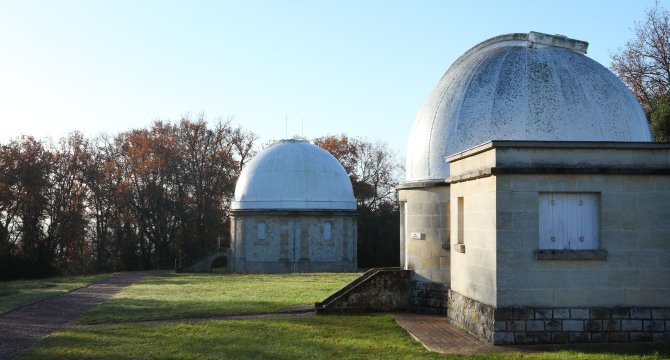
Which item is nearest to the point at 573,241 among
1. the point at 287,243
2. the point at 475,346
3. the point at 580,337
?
the point at 580,337

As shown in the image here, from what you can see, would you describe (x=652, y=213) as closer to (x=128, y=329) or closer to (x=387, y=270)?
(x=387, y=270)

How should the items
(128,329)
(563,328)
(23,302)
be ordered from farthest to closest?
(23,302) → (128,329) → (563,328)

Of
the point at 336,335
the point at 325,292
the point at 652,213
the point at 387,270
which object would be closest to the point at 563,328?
the point at 652,213

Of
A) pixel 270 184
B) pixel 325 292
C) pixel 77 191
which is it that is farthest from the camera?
pixel 77 191

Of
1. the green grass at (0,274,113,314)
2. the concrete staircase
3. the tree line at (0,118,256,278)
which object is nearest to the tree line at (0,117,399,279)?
the tree line at (0,118,256,278)

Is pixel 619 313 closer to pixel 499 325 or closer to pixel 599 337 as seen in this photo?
pixel 599 337

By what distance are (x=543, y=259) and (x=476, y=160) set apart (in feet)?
8.65

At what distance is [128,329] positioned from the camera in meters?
16.7

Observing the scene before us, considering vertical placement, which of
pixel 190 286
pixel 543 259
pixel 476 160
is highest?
pixel 476 160

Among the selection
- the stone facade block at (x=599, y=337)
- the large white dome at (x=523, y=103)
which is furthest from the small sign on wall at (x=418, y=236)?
the stone facade block at (x=599, y=337)

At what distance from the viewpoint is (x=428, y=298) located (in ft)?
62.8

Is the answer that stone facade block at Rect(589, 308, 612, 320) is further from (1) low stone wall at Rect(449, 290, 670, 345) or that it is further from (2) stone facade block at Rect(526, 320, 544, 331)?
(2) stone facade block at Rect(526, 320, 544, 331)

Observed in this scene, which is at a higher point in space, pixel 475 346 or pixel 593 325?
pixel 593 325

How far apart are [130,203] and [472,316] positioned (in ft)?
139
